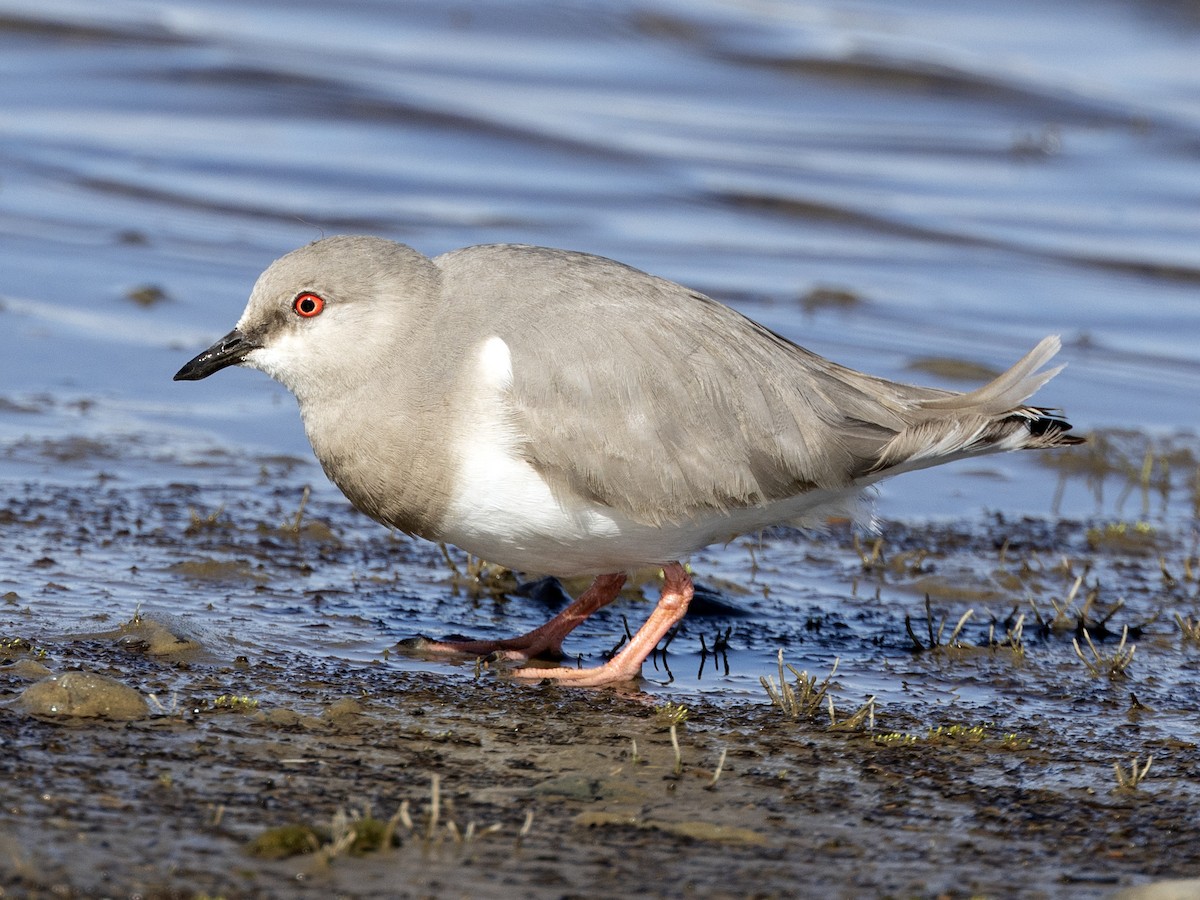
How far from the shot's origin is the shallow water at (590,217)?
7.32 meters

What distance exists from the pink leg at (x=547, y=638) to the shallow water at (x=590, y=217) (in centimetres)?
21

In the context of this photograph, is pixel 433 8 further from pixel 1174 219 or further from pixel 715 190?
pixel 1174 219

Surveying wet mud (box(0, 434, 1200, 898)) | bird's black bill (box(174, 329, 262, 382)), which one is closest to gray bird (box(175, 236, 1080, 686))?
bird's black bill (box(174, 329, 262, 382))

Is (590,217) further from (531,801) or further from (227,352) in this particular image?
(531,801)

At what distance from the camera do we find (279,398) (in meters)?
10.2

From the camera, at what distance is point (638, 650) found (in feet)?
20.7

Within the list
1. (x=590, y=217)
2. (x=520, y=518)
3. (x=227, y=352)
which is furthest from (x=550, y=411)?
(x=590, y=217)

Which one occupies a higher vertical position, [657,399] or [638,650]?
[657,399]

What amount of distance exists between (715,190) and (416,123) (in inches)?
130

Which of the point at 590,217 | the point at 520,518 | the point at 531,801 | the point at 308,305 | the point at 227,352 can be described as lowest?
the point at 531,801

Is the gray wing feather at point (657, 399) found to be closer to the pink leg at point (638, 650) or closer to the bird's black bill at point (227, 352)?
the pink leg at point (638, 650)

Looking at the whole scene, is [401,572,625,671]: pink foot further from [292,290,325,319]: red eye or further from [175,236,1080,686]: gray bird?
[292,290,325,319]: red eye

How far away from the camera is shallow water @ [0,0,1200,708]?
732 centimetres

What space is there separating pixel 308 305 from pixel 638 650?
1.80 m
